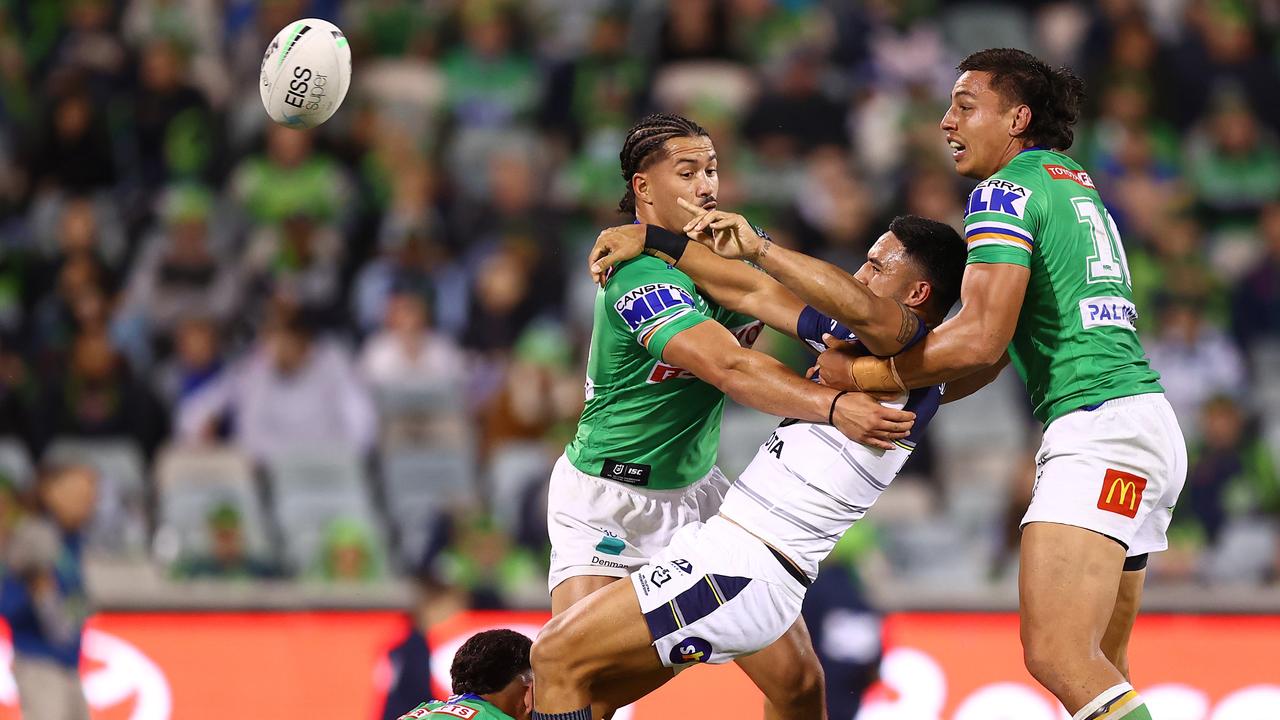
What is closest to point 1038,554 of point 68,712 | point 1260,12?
point 68,712

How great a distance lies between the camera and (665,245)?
5523 mm

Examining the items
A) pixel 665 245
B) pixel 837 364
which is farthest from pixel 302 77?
pixel 837 364

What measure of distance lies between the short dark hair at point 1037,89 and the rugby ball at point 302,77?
2617 mm

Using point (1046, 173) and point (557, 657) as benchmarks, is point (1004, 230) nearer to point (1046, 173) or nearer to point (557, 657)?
point (1046, 173)

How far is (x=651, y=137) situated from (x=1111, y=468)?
2.05 meters

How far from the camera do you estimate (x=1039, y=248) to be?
522 cm

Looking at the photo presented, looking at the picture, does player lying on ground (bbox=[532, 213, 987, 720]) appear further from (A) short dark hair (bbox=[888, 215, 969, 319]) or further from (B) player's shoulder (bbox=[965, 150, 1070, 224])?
(B) player's shoulder (bbox=[965, 150, 1070, 224])

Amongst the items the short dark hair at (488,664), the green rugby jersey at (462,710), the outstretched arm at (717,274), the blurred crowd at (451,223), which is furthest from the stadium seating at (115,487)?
the outstretched arm at (717,274)

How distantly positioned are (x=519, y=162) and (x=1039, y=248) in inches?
302

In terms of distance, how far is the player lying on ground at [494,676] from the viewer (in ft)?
19.8

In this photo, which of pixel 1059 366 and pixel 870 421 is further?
pixel 1059 366

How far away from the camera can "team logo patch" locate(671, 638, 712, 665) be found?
5031 mm

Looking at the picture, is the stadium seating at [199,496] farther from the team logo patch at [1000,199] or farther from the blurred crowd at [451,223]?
the team logo patch at [1000,199]

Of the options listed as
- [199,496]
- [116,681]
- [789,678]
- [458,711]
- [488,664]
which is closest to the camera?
[789,678]
